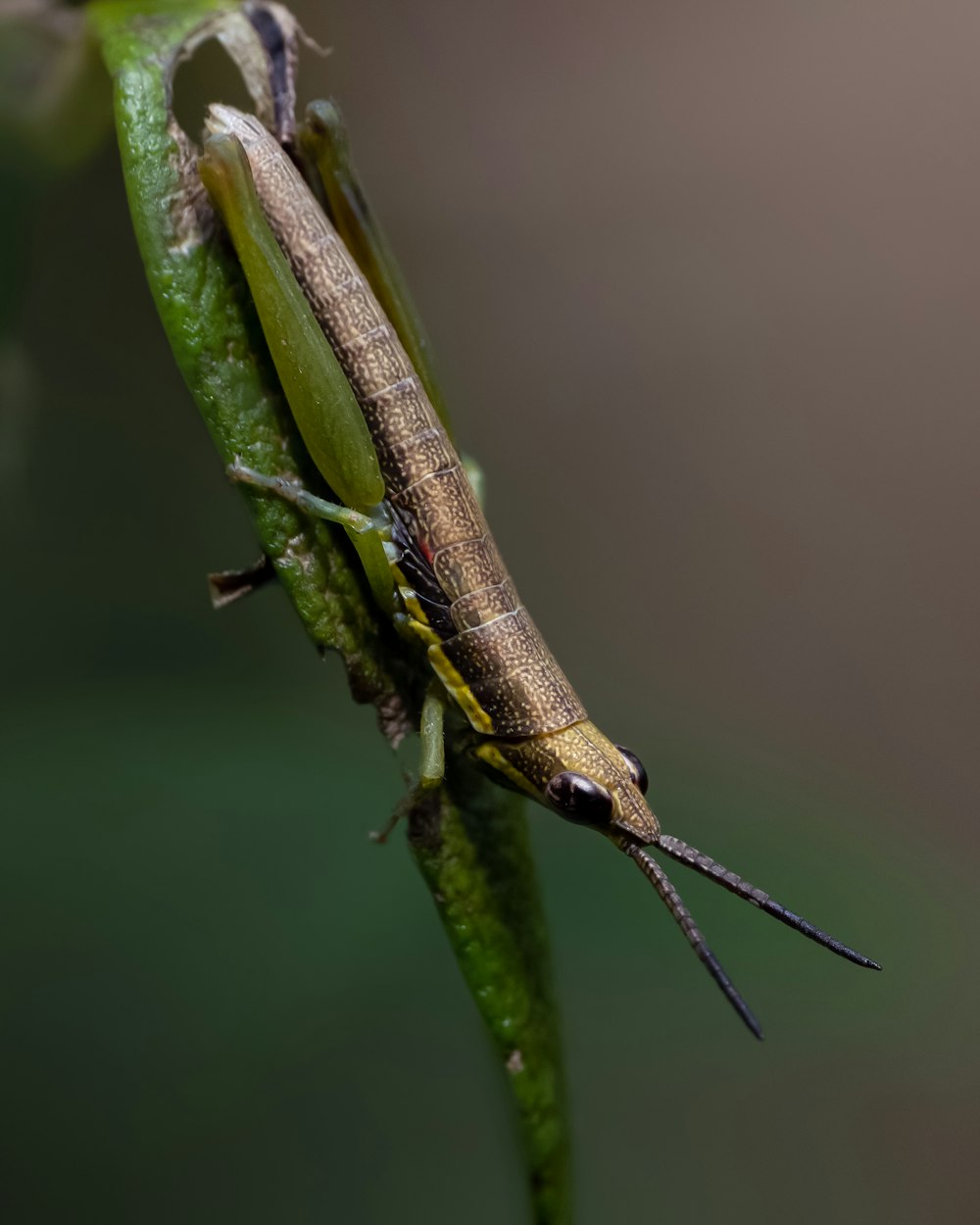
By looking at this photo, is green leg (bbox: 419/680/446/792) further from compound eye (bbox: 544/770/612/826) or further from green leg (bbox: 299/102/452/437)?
green leg (bbox: 299/102/452/437)

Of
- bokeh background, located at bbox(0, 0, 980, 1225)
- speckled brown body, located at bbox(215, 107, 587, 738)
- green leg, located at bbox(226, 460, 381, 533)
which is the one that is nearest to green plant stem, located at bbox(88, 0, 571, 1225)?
green leg, located at bbox(226, 460, 381, 533)

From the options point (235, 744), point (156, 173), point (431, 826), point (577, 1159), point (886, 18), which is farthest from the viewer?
point (886, 18)

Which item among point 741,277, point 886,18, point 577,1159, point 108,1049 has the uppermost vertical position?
point 886,18

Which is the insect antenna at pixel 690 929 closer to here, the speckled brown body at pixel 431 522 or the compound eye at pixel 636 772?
the compound eye at pixel 636 772

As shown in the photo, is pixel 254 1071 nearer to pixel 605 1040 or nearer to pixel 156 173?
pixel 605 1040

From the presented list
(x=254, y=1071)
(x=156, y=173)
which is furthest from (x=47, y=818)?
(x=156, y=173)

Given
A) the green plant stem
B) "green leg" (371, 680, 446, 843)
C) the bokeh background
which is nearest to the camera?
the green plant stem
